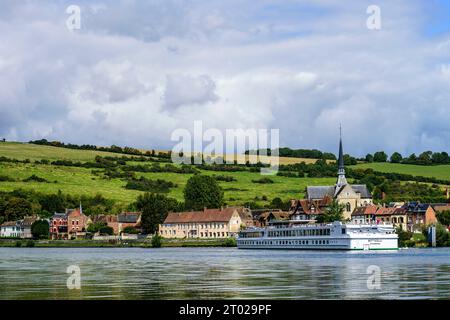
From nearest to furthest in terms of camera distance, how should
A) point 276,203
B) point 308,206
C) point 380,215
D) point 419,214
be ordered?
point 419,214, point 380,215, point 308,206, point 276,203

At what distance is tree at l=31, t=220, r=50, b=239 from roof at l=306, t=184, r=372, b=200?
52.3 meters

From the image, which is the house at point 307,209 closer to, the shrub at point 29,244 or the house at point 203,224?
the house at point 203,224

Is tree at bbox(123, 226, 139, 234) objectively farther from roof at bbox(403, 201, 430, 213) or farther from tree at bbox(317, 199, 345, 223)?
roof at bbox(403, 201, 430, 213)

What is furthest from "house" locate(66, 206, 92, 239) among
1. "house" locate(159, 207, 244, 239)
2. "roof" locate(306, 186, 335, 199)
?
"roof" locate(306, 186, 335, 199)

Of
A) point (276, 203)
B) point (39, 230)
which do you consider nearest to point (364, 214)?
point (276, 203)

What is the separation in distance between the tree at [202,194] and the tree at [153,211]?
684 centimetres

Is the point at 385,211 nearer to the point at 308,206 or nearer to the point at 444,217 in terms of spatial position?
the point at 444,217

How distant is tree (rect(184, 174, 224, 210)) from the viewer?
606 ft

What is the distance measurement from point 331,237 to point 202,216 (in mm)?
60944

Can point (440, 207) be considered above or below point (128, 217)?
above

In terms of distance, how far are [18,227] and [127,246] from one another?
36.8m

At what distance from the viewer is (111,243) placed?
15962 cm
